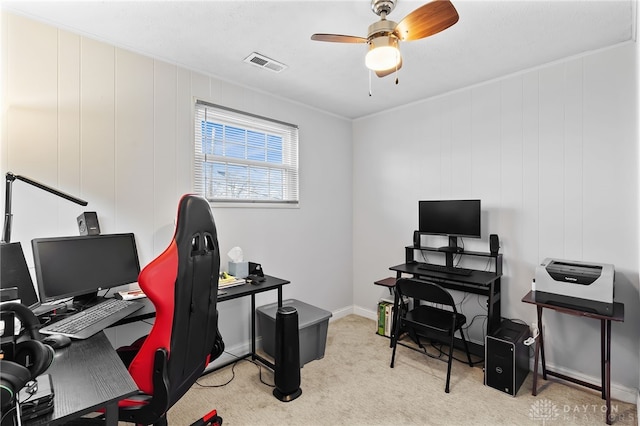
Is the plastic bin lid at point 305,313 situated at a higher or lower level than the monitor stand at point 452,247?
lower

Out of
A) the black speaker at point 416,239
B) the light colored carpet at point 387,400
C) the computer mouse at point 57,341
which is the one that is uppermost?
the black speaker at point 416,239

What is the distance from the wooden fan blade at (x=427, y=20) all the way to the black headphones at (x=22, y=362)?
6.41 ft

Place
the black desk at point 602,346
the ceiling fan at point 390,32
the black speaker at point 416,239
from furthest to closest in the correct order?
the black speaker at point 416,239
the black desk at point 602,346
the ceiling fan at point 390,32

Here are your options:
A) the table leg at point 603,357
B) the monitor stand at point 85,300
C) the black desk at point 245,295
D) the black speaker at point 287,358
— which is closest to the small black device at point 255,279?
the black desk at point 245,295

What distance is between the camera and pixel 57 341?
136 centimetres

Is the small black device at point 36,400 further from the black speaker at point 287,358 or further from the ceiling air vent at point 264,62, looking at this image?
the ceiling air vent at point 264,62

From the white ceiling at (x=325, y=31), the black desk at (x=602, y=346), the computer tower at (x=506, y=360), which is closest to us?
the white ceiling at (x=325, y=31)

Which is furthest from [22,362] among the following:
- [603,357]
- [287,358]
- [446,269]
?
[603,357]

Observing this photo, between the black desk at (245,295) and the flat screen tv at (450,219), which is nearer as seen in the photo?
the black desk at (245,295)

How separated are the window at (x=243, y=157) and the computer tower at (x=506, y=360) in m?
2.26

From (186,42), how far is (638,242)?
348 centimetres

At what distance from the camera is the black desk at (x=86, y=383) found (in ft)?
3.13

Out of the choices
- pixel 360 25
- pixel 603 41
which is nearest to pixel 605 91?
pixel 603 41

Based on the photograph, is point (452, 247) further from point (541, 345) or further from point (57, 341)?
point (57, 341)
